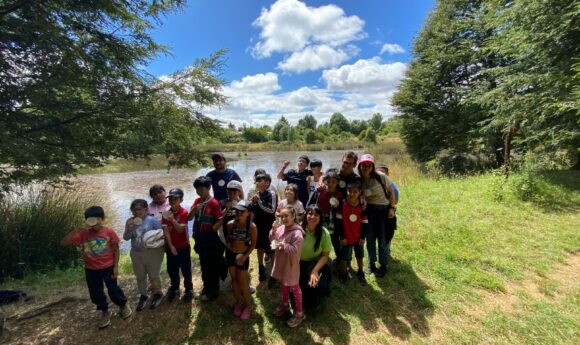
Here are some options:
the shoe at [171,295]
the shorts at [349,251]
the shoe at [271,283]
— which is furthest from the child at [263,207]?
the shoe at [171,295]

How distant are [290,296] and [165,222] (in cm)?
177

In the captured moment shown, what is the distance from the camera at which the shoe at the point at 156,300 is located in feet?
11.6

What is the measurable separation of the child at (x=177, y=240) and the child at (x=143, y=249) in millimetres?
94

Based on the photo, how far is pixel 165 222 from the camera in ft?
11.6

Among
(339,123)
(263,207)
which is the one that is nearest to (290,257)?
(263,207)

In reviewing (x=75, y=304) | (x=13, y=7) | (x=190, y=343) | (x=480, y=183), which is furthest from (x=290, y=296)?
(x=480, y=183)

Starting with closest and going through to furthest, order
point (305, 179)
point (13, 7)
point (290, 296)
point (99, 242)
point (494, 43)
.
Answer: point (13, 7) → point (99, 242) → point (290, 296) → point (305, 179) → point (494, 43)

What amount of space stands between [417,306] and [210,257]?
101 inches

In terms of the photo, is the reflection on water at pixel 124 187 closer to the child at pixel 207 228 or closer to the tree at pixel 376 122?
the child at pixel 207 228

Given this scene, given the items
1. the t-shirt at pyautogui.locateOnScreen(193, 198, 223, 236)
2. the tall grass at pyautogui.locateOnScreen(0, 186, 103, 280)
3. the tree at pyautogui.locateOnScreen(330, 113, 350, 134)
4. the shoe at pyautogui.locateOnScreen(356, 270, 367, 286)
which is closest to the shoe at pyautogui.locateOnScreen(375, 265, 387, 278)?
the shoe at pyautogui.locateOnScreen(356, 270, 367, 286)

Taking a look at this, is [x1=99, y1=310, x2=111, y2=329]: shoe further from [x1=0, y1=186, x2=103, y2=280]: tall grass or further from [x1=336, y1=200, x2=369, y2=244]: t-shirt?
[x1=0, y1=186, x2=103, y2=280]: tall grass

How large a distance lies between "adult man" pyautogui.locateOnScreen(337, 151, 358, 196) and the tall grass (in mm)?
5738

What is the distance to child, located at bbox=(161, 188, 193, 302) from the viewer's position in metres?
3.48

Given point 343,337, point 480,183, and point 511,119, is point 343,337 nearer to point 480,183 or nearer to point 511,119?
point 480,183
